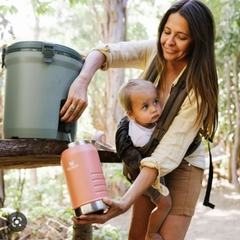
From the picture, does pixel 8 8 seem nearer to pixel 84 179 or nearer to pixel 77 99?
pixel 77 99

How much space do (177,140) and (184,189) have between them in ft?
1.14

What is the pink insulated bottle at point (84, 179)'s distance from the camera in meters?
1.30

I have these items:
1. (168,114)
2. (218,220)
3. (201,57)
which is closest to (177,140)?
(168,114)

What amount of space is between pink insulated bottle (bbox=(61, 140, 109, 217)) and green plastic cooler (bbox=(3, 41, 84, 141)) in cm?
23

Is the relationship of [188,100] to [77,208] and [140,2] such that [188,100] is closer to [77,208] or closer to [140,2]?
[77,208]

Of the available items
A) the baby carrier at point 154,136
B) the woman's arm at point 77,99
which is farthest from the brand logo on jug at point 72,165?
the baby carrier at point 154,136

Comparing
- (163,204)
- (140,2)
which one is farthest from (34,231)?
(140,2)

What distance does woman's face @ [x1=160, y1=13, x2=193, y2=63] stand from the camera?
5.37ft

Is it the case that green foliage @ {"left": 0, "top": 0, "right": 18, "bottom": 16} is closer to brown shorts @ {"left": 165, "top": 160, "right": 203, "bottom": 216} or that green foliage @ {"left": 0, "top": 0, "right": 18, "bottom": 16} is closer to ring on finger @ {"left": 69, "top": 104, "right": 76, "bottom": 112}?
ring on finger @ {"left": 69, "top": 104, "right": 76, "bottom": 112}

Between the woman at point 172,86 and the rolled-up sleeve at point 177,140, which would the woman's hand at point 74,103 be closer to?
the woman at point 172,86

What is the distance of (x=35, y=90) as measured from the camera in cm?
151

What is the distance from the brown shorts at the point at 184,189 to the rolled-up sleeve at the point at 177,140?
242 millimetres

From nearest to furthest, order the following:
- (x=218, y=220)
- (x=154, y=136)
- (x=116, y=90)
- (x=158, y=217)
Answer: (x=154, y=136) < (x=158, y=217) < (x=218, y=220) < (x=116, y=90)

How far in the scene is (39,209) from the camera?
476 cm
